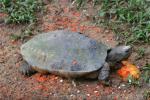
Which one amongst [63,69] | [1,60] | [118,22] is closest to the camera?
[63,69]

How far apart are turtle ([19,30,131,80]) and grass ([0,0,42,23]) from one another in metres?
0.97

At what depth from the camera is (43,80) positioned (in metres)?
5.50

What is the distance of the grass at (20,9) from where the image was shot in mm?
6586

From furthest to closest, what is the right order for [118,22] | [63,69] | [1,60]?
[118,22]
[1,60]
[63,69]

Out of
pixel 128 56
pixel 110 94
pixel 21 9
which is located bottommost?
pixel 110 94

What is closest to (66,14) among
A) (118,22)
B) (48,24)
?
(48,24)

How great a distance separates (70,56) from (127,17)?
5.14 ft

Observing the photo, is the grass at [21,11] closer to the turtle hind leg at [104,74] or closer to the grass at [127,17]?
the grass at [127,17]

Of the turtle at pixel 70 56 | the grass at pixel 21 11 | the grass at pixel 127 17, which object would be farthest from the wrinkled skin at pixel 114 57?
the grass at pixel 21 11

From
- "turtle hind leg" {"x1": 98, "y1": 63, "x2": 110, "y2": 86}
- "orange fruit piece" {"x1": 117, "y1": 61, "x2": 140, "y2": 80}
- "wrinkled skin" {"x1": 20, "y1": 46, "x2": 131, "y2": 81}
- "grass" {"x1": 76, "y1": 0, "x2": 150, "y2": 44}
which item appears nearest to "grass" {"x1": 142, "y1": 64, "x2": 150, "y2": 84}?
"orange fruit piece" {"x1": 117, "y1": 61, "x2": 140, "y2": 80}

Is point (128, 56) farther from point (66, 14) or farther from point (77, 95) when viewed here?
point (66, 14)

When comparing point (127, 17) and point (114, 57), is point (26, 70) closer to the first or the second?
point (114, 57)

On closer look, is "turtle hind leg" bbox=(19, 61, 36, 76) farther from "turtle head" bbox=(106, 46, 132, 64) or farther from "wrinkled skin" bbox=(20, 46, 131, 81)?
"turtle head" bbox=(106, 46, 132, 64)

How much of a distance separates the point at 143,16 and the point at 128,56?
113cm
